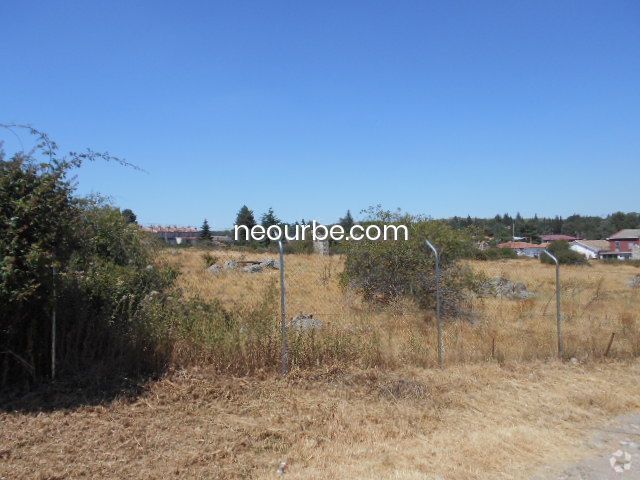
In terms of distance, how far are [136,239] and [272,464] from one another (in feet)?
18.8

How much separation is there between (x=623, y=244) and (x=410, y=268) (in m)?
69.6

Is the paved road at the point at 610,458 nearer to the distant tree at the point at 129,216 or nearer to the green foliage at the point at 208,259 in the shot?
the distant tree at the point at 129,216

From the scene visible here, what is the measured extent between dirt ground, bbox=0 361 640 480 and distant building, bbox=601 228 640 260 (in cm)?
7003

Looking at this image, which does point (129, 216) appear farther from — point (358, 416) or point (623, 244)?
point (623, 244)

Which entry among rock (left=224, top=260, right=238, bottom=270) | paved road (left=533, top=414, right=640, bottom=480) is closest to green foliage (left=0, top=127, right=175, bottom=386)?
paved road (left=533, top=414, right=640, bottom=480)

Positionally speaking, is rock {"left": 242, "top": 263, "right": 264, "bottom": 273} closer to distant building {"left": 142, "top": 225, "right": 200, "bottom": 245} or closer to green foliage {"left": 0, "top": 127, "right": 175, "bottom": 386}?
distant building {"left": 142, "top": 225, "right": 200, "bottom": 245}

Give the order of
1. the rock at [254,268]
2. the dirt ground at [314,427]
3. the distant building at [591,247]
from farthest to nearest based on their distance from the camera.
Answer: the distant building at [591,247]
the rock at [254,268]
the dirt ground at [314,427]

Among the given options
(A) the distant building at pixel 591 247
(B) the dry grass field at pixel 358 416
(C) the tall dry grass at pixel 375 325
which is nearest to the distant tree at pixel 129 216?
(C) the tall dry grass at pixel 375 325

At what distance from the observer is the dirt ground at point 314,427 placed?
11.9ft

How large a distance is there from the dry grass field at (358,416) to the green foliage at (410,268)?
3091mm

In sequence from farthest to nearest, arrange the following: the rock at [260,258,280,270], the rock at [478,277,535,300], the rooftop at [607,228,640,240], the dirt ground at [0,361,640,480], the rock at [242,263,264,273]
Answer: the rooftop at [607,228,640,240] < the rock at [260,258,280,270] < the rock at [478,277,535,300] < the rock at [242,263,264,273] < the dirt ground at [0,361,640,480]

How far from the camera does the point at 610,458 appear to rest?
404 centimetres

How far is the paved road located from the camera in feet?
12.1

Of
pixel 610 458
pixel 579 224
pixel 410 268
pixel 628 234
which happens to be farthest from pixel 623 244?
pixel 610 458
